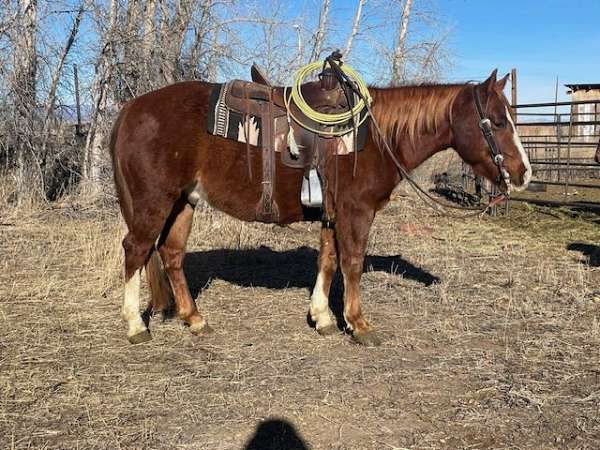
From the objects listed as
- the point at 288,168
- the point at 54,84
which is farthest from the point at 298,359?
the point at 54,84

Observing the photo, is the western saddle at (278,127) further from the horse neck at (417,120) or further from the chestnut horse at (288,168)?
the horse neck at (417,120)

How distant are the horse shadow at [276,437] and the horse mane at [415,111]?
7.12 ft

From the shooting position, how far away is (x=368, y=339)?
387cm

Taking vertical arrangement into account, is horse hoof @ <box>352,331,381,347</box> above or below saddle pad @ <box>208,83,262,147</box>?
below

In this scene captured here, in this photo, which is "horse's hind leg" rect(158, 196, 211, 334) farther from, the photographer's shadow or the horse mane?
the horse mane

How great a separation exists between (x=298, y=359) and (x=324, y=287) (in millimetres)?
711

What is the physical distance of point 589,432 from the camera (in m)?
2.64

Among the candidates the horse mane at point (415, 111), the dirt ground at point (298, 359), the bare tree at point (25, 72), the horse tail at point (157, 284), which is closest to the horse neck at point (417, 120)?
the horse mane at point (415, 111)

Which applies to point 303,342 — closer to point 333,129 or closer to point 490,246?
point 333,129

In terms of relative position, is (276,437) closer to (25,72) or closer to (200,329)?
(200,329)

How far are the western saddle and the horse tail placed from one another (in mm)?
1014

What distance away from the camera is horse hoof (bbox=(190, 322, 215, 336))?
4082 mm

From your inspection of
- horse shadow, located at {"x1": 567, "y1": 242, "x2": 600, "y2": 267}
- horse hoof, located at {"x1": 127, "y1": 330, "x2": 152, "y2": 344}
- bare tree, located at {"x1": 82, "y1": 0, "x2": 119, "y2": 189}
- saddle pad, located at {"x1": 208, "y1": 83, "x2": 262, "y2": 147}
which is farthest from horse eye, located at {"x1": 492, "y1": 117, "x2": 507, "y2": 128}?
bare tree, located at {"x1": 82, "y1": 0, "x2": 119, "y2": 189}

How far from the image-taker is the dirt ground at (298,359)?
2684mm
